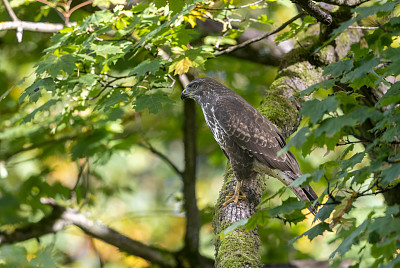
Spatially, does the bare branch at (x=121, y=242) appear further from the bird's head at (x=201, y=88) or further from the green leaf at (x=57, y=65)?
the green leaf at (x=57, y=65)

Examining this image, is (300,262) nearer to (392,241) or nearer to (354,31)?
(354,31)

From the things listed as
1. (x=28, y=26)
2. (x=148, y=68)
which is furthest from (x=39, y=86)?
(x=28, y=26)

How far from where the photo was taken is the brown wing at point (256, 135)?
13.0 ft

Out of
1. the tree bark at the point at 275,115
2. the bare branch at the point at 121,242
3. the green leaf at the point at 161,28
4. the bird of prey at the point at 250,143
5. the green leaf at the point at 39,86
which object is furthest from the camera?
the bare branch at the point at 121,242

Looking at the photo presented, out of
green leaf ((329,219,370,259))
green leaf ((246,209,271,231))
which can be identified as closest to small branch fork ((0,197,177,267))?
green leaf ((246,209,271,231))

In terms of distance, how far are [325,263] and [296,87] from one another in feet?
7.05

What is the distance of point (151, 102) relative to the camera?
12.3 ft

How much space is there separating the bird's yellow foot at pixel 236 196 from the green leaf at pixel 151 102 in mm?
818

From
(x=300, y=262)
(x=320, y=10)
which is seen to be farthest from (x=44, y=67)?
(x=300, y=262)

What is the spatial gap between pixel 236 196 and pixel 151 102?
0.95 meters

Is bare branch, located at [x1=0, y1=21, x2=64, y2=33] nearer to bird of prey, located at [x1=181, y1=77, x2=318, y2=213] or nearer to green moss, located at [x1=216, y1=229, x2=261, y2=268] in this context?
bird of prey, located at [x1=181, y1=77, x2=318, y2=213]

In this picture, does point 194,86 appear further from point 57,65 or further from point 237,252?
point 237,252

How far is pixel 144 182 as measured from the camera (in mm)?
11047

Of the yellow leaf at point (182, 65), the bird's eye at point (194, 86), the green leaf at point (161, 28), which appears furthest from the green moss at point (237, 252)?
the bird's eye at point (194, 86)
